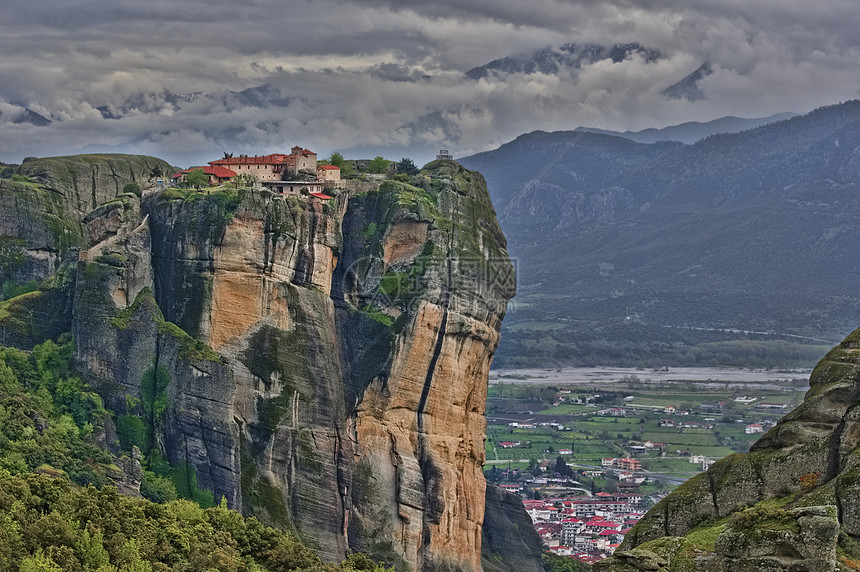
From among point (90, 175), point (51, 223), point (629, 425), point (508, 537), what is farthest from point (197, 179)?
point (629, 425)

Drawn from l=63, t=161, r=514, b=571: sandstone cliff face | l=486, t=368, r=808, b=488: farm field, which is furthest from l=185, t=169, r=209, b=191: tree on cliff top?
l=486, t=368, r=808, b=488: farm field

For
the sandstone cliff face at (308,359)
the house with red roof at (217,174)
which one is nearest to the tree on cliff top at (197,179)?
the house with red roof at (217,174)

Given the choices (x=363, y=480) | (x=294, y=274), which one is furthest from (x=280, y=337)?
(x=363, y=480)

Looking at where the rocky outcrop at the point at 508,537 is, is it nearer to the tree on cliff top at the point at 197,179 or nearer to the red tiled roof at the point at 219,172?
the red tiled roof at the point at 219,172

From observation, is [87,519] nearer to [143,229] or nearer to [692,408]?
[143,229]

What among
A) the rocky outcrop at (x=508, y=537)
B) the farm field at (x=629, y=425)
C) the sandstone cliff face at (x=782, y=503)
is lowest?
the farm field at (x=629, y=425)
